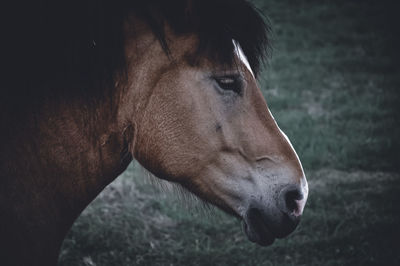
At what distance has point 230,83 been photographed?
2.12 meters

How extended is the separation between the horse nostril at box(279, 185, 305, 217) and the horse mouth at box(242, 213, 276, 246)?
14cm

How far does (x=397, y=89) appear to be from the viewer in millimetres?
7812

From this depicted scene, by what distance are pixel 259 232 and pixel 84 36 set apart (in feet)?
4.33

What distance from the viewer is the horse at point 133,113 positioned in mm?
1949

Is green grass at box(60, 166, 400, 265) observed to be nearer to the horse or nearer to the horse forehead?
the horse

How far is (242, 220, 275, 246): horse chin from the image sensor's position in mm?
2133

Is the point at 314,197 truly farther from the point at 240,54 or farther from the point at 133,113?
the point at 133,113

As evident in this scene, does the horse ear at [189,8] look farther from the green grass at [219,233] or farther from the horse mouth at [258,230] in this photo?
the green grass at [219,233]

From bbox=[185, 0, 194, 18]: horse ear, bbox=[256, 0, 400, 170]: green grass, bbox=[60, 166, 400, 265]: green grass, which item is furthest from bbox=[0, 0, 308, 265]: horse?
bbox=[256, 0, 400, 170]: green grass

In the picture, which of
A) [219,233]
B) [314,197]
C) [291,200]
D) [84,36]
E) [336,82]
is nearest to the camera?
[84,36]

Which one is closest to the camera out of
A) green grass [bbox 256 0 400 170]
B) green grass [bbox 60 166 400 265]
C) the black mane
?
the black mane

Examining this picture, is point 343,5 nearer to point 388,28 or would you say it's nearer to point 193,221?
point 388,28

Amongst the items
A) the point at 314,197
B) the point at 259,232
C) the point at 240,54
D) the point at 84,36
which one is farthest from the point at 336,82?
the point at 84,36

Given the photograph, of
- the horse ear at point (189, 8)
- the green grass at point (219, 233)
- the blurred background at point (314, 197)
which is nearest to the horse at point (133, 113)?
the horse ear at point (189, 8)
